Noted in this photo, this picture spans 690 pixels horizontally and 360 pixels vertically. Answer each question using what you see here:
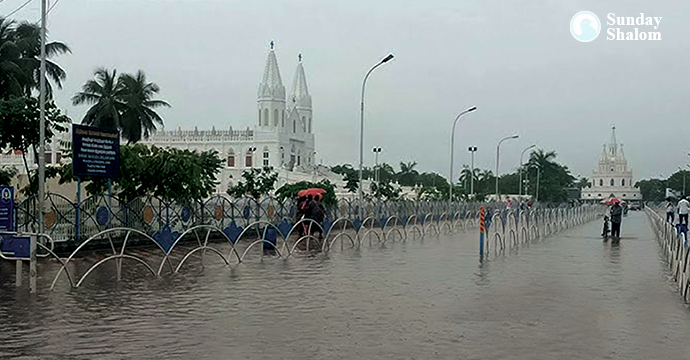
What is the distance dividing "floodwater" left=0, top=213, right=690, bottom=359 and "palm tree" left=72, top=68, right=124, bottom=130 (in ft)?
126

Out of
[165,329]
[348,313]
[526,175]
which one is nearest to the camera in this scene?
[165,329]

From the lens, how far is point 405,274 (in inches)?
602

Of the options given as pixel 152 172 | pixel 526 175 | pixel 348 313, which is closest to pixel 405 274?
pixel 348 313

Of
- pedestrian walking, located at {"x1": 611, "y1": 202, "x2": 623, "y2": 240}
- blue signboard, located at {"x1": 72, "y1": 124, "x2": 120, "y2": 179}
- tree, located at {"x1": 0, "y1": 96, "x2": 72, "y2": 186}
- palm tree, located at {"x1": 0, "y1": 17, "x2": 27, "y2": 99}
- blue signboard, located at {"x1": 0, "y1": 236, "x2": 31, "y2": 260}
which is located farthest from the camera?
palm tree, located at {"x1": 0, "y1": 17, "x2": 27, "y2": 99}

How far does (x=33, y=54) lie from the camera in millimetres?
41031

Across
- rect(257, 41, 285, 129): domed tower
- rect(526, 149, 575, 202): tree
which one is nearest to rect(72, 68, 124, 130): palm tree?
rect(257, 41, 285, 129): domed tower

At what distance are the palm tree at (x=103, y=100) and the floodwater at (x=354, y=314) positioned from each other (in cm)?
3845

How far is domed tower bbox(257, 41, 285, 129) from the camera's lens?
103 metres

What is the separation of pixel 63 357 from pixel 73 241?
13.1m

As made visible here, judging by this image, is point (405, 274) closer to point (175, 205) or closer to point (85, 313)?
point (85, 313)

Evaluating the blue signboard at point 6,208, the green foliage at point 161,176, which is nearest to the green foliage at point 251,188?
the green foliage at point 161,176

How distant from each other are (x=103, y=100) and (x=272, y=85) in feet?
167

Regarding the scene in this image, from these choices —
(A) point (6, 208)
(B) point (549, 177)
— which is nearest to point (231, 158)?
(B) point (549, 177)

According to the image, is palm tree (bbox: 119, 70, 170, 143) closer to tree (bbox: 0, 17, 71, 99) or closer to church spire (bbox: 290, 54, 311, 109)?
tree (bbox: 0, 17, 71, 99)
